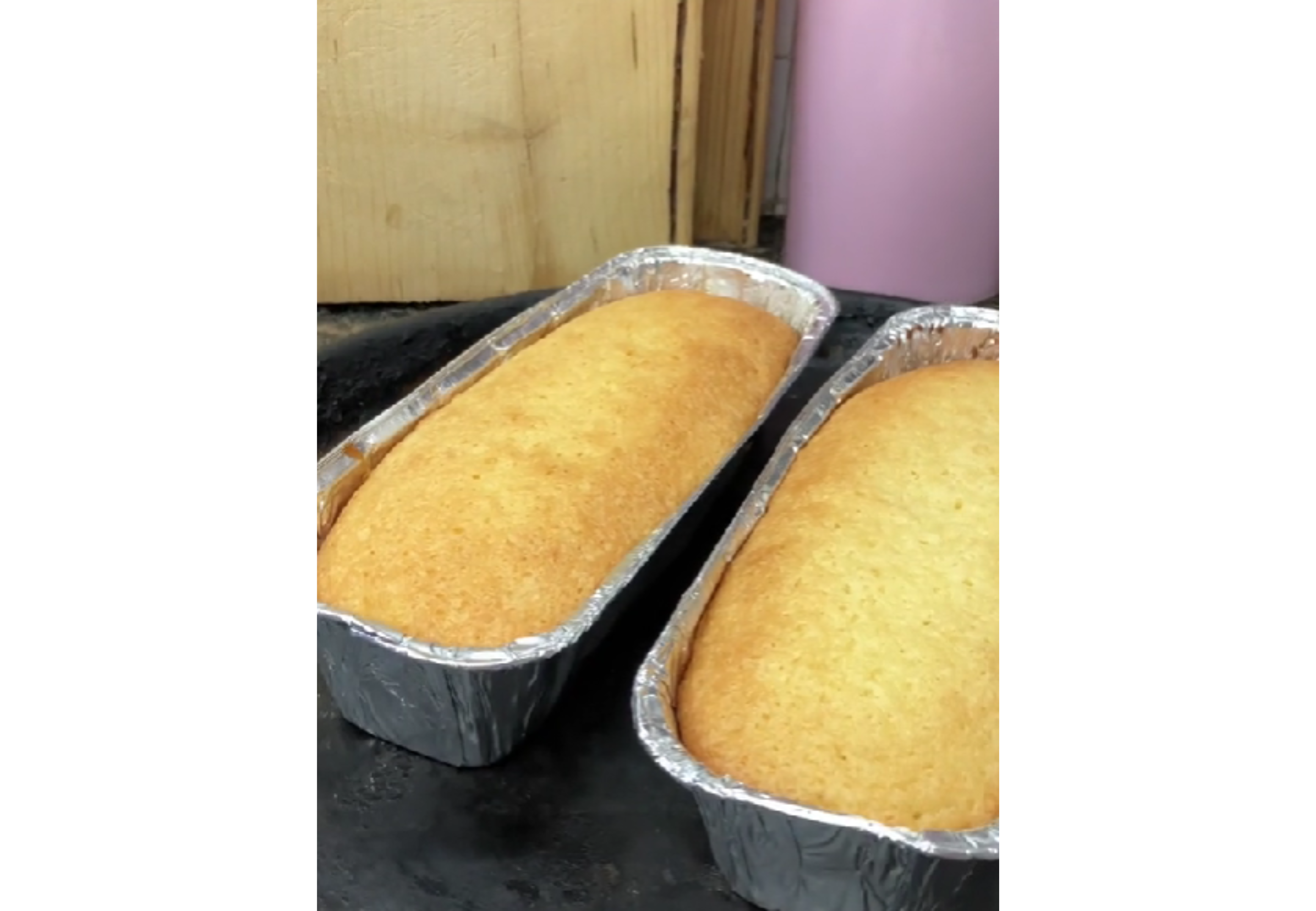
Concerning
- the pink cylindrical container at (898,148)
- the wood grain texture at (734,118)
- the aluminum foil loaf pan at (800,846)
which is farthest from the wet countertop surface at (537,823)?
the wood grain texture at (734,118)

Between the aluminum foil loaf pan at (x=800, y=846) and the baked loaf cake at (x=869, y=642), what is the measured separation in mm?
22

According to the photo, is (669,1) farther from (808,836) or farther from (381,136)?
(808,836)

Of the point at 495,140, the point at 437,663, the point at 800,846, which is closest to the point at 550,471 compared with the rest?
the point at 437,663

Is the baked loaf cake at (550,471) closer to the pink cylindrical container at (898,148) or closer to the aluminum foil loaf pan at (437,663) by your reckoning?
the aluminum foil loaf pan at (437,663)

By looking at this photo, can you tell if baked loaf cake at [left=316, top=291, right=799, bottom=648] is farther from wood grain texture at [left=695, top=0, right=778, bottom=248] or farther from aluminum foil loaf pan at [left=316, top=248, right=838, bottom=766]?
wood grain texture at [left=695, top=0, right=778, bottom=248]

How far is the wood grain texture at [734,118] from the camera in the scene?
5.01ft

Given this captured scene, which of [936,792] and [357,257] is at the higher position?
[357,257]

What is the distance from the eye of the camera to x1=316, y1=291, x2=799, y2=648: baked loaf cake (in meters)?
0.88

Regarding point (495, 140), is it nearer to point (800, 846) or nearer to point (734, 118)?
point (734, 118)

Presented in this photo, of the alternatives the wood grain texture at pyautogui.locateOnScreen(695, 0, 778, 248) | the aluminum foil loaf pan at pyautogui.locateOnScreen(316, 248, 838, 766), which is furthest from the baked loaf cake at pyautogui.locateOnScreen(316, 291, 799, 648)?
the wood grain texture at pyautogui.locateOnScreen(695, 0, 778, 248)

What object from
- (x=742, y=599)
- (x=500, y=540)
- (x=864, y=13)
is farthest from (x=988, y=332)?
(x=500, y=540)

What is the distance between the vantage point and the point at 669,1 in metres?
1.43

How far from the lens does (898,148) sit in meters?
1.43

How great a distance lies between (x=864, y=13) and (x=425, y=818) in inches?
40.2
